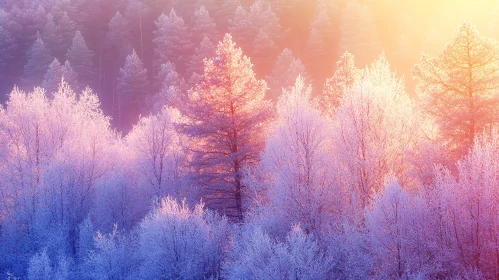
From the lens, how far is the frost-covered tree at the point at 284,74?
145 ft

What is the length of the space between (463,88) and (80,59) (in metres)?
49.3

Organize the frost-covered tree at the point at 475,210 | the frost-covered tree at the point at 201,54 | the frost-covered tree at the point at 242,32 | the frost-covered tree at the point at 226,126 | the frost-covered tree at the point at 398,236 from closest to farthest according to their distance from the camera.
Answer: the frost-covered tree at the point at 475,210, the frost-covered tree at the point at 398,236, the frost-covered tree at the point at 226,126, the frost-covered tree at the point at 201,54, the frost-covered tree at the point at 242,32

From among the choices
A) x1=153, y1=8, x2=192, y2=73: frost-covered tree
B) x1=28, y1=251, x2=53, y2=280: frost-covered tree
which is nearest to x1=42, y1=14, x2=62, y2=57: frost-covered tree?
x1=153, y1=8, x2=192, y2=73: frost-covered tree

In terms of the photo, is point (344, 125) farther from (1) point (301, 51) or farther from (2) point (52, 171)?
(1) point (301, 51)

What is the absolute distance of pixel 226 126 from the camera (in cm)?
2644

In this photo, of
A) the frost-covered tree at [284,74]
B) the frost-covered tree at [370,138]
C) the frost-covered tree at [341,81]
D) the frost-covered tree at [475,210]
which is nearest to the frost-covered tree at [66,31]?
the frost-covered tree at [284,74]

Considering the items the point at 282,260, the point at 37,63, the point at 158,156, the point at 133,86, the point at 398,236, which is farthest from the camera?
the point at 37,63

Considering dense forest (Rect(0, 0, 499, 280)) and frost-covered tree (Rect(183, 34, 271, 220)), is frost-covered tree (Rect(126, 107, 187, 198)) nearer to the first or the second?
dense forest (Rect(0, 0, 499, 280))

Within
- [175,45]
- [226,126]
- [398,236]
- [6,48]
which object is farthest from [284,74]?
[6,48]

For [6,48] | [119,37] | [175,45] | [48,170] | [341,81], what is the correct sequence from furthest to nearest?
[119,37]
[6,48]
[175,45]
[341,81]
[48,170]

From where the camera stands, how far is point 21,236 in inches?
1187

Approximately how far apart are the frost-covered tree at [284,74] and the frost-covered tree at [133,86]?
16342 mm

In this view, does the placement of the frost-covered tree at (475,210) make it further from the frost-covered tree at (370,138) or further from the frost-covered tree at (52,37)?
the frost-covered tree at (52,37)

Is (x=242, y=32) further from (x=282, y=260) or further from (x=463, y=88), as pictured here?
(x=282, y=260)
